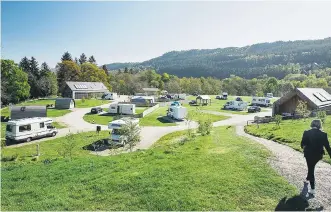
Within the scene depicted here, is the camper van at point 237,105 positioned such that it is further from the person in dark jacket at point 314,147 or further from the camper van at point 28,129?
the person in dark jacket at point 314,147

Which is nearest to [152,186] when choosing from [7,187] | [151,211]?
[151,211]

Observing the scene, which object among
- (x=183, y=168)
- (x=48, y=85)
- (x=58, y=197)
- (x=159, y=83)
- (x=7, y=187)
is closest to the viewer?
(x=58, y=197)

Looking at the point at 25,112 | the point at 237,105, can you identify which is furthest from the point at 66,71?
the point at 237,105

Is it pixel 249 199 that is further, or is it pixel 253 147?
pixel 253 147

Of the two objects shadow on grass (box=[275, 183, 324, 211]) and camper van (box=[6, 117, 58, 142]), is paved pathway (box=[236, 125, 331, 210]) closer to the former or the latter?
shadow on grass (box=[275, 183, 324, 211])

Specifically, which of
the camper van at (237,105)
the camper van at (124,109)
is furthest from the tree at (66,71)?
the camper van at (237,105)

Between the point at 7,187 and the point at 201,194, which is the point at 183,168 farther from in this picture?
the point at 7,187

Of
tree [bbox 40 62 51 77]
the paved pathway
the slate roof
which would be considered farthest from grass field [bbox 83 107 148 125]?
tree [bbox 40 62 51 77]

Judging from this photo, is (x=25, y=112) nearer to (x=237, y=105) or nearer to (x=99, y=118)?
(x=99, y=118)
